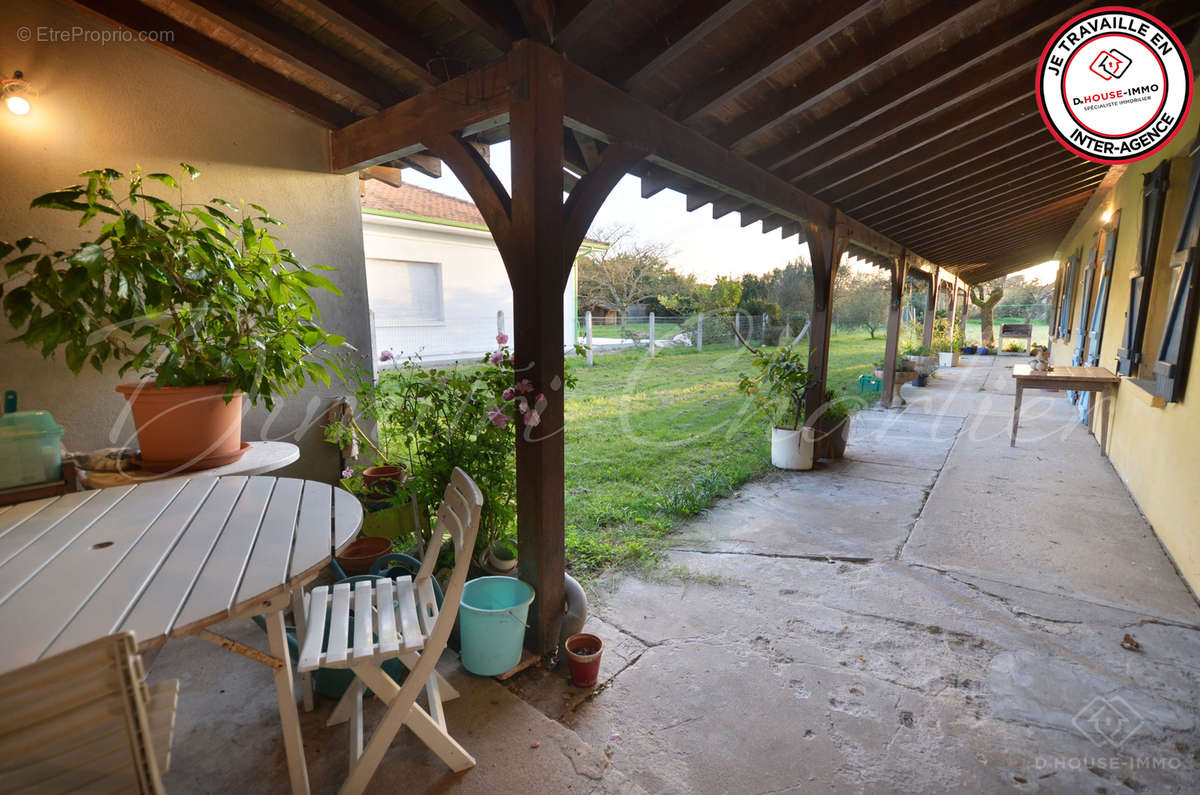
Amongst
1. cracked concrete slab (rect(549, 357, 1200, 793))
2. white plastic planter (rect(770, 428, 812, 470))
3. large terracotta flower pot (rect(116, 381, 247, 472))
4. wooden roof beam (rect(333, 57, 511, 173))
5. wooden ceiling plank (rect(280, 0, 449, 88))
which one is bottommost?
cracked concrete slab (rect(549, 357, 1200, 793))

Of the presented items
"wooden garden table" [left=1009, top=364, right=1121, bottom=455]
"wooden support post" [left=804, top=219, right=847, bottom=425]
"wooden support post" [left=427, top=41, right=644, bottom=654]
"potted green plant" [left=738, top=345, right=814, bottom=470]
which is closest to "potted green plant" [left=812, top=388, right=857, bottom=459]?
"wooden support post" [left=804, top=219, right=847, bottom=425]

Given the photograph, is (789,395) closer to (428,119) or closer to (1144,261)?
(1144,261)

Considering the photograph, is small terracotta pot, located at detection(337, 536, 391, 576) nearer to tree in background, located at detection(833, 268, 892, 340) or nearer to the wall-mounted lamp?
the wall-mounted lamp

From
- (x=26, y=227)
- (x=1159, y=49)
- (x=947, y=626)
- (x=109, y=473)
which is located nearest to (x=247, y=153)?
(x=26, y=227)

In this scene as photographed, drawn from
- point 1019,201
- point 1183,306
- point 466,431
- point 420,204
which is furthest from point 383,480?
point 420,204

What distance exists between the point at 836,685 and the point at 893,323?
628 cm

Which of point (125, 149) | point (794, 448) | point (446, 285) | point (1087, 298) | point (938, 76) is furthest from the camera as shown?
point (446, 285)

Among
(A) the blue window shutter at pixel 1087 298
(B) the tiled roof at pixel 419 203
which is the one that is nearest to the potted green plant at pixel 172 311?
(B) the tiled roof at pixel 419 203

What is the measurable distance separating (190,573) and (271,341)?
1136 mm

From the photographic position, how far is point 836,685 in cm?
196

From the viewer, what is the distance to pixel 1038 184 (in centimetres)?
555

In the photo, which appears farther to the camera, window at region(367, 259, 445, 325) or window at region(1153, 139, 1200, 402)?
window at region(367, 259, 445, 325)

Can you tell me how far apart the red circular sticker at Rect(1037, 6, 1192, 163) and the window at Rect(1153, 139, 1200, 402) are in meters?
0.31

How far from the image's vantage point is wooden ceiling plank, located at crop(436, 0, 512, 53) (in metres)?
1.59
